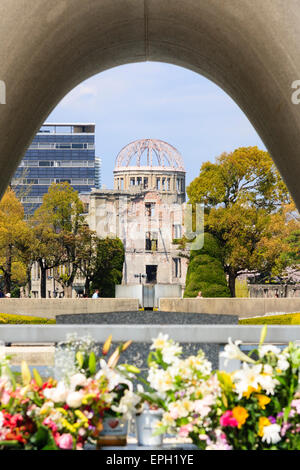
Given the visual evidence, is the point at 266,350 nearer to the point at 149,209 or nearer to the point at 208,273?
the point at 208,273

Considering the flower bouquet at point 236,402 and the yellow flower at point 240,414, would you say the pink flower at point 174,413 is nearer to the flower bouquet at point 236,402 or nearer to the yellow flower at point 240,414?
the flower bouquet at point 236,402

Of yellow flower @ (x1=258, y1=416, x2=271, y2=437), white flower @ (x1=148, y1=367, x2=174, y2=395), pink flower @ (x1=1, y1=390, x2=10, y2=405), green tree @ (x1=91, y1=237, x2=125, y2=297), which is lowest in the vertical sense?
yellow flower @ (x1=258, y1=416, x2=271, y2=437)

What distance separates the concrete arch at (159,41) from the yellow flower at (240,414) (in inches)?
139

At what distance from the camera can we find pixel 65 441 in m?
3.30

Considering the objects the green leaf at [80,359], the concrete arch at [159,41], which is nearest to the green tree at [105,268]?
the concrete arch at [159,41]

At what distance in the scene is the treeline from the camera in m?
37.6

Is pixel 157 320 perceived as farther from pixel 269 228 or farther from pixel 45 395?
pixel 269 228

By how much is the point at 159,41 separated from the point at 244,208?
31875 mm

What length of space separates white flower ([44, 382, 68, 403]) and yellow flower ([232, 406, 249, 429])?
0.86 metres

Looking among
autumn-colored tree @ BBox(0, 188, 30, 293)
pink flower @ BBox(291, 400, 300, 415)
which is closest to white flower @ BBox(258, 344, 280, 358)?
pink flower @ BBox(291, 400, 300, 415)

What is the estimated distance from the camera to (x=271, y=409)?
11.4 feet

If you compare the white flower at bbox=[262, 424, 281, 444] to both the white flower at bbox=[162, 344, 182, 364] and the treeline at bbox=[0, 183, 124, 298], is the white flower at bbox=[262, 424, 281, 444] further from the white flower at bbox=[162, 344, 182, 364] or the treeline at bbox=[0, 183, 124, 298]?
the treeline at bbox=[0, 183, 124, 298]

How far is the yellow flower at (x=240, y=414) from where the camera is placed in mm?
3355
